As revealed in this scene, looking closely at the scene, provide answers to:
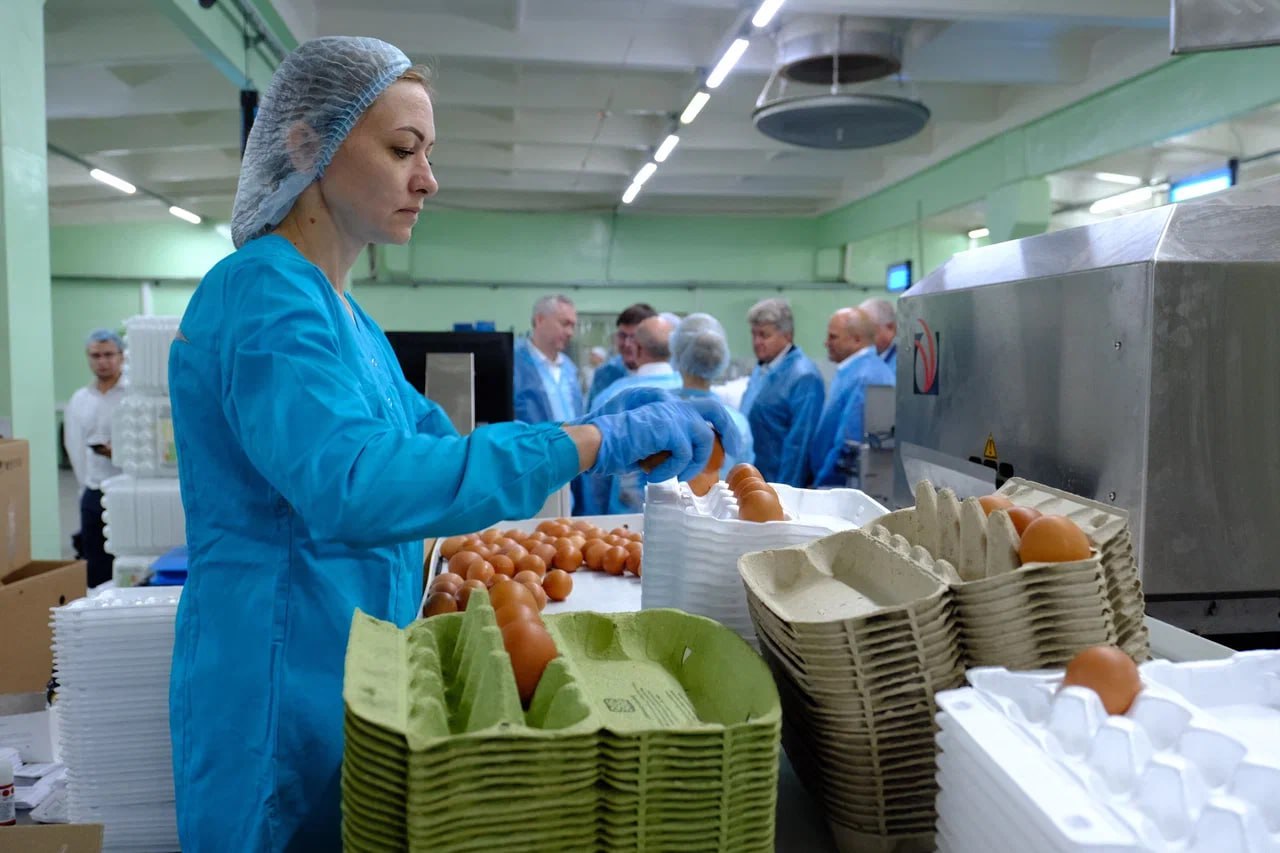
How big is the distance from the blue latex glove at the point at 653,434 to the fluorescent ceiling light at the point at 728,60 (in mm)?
4921

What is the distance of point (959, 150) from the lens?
9648 mm

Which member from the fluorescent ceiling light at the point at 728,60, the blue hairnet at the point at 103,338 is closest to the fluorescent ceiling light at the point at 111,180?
the blue hairnet at the point at 103,338

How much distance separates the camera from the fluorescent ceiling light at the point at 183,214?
12.6 m

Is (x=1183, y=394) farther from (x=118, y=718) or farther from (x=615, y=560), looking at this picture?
(x=118, y=718)

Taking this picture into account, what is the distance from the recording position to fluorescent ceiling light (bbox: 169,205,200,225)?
41.4 ft

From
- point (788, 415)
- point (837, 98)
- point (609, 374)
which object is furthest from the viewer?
point (609, 374)

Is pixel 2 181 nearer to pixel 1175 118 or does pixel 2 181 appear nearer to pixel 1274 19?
pixel 1274 19

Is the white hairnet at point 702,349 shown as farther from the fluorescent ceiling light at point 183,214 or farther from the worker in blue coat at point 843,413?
the fluorescent ceiling light at point 183,214

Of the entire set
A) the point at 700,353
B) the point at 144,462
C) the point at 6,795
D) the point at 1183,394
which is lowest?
the point at 6,795

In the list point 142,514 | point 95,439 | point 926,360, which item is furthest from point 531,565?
point 95,439

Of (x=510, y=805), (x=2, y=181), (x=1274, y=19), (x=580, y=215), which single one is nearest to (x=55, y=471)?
(x=2, y=181)

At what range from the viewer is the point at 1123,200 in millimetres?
10906

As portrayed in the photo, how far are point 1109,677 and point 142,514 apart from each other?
3.10 meters

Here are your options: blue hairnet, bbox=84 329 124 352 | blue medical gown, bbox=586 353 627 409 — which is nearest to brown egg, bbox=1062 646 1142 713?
blue medical gown, bbox=586 353 627 409
